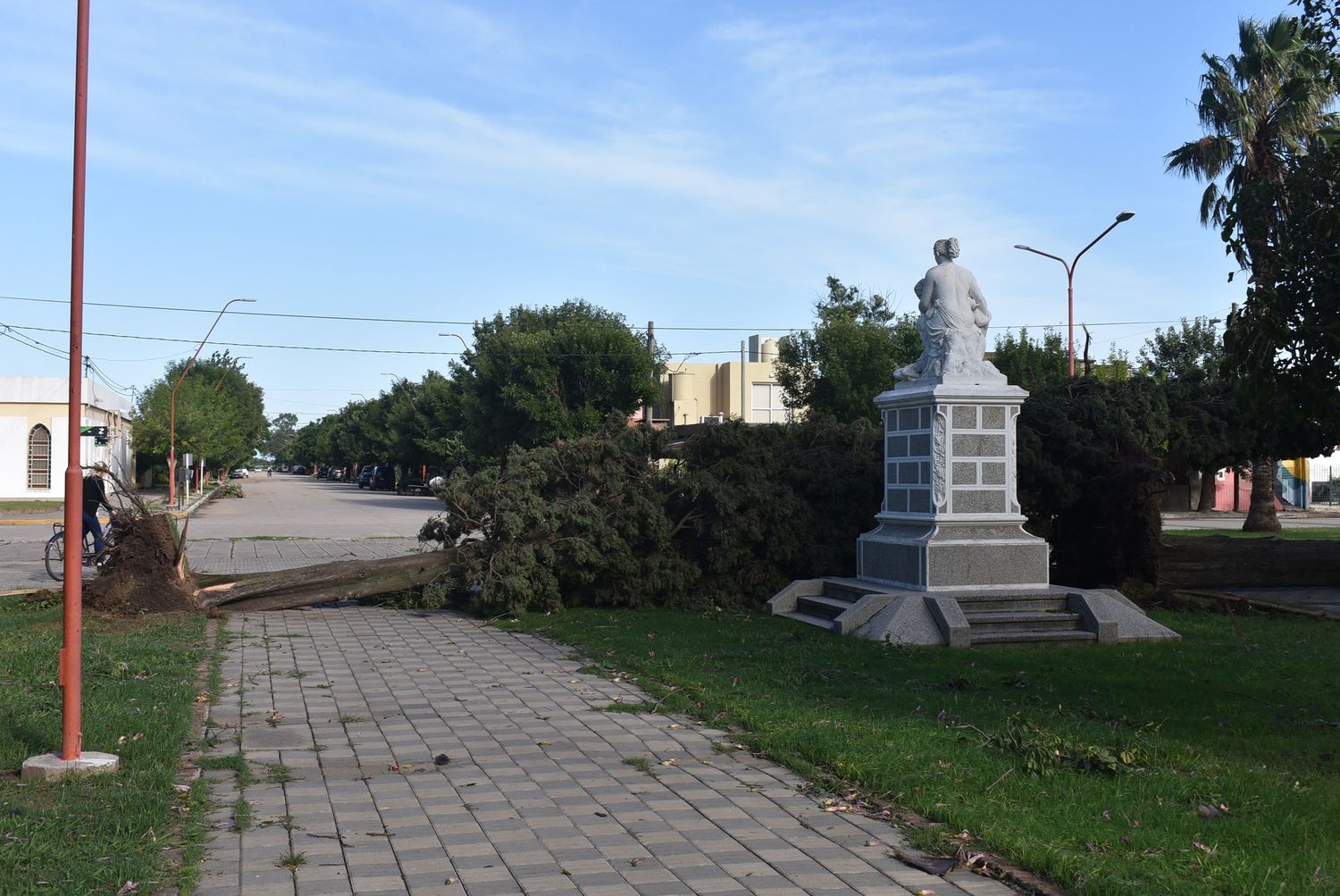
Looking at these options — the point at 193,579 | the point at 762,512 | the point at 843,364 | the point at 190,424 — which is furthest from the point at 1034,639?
the point at 190,424

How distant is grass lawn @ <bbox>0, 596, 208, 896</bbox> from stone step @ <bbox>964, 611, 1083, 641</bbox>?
6979 millimetres

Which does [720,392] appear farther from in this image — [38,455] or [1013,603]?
[1013,603]

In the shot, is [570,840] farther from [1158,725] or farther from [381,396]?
[381,396]

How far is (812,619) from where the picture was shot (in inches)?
517

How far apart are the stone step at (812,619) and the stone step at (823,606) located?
0.05 meters

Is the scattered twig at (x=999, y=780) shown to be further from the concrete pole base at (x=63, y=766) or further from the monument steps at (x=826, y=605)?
the monument steps at (x=826, y=605)

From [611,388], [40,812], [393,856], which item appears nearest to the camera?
[393,856]

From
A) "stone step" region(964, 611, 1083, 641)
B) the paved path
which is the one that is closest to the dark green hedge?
"stone step" region(964, 611, 1083, 641)

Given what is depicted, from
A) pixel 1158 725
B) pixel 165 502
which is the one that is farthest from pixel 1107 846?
pixel 165 502

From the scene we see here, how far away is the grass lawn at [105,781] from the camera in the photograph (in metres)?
4.81

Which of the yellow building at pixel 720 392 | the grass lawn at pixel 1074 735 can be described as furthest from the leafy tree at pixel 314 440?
the grass lawn at pixel 1074 735

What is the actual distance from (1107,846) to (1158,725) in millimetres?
2454

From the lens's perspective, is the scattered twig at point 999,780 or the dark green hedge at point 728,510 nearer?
the scattered twig at point 999,780

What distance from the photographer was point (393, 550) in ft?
84.1
